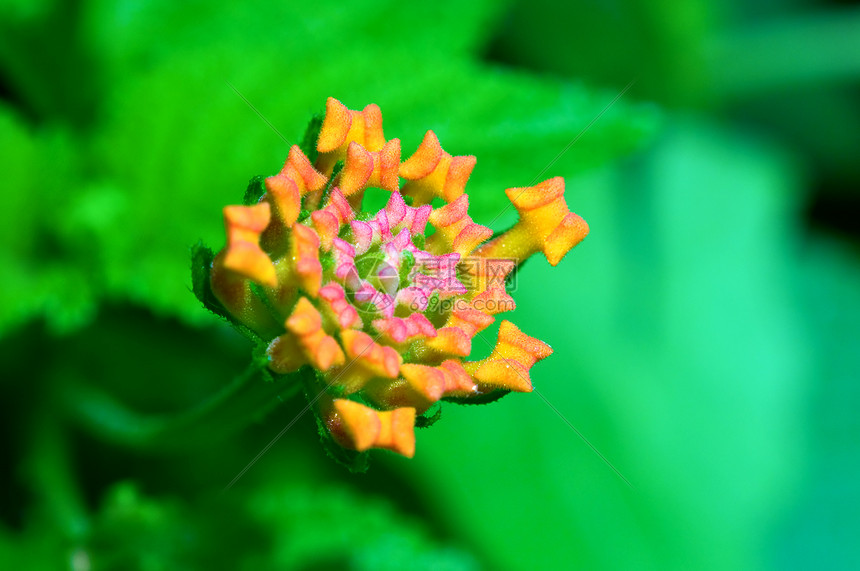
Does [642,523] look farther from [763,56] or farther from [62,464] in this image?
[763,56]

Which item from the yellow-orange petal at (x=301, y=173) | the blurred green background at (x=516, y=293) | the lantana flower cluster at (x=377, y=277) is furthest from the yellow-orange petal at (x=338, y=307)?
the blurred green background at (x=516, y=293)

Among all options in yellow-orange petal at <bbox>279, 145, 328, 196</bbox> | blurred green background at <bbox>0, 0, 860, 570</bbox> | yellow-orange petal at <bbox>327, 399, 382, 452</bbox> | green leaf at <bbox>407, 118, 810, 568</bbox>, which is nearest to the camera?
yellow-orange petal at <bbox>327, 399, 382, 452</bbox>

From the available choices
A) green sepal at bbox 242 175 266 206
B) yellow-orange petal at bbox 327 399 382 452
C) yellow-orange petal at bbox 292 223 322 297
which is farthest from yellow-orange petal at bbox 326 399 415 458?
green sepal at bbox 242 175 266 206

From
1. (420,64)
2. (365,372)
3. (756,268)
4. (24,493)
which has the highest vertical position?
(420,64)

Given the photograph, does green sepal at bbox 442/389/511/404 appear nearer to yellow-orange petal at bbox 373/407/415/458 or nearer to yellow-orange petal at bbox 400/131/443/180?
yellow-orange petal at bbox 373/407/415/458

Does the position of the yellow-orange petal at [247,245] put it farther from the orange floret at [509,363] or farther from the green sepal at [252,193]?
the orange floret at [509,363]

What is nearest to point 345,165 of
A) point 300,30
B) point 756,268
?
point 300,30
